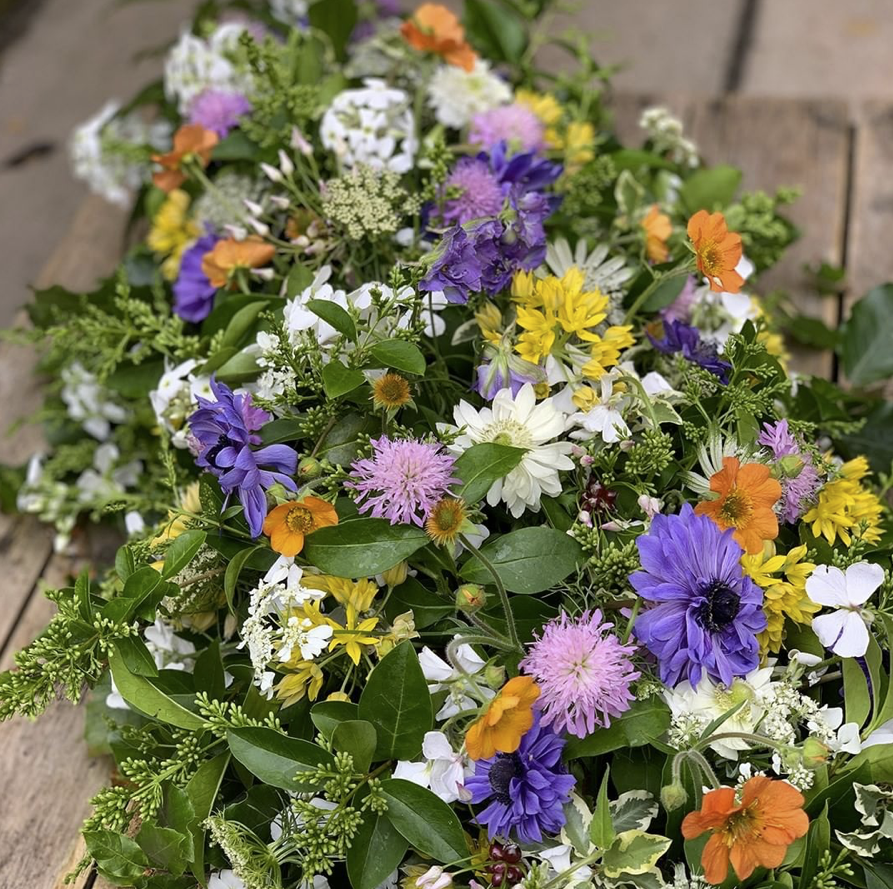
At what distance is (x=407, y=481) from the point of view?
57 cm

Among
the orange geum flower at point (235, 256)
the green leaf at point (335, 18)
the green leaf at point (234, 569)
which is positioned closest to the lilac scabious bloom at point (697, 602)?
the green leaf at point (234, 569)

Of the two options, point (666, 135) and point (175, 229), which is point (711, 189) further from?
point (175, 229)

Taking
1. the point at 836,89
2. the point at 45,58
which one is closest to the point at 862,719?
the point at 836,89

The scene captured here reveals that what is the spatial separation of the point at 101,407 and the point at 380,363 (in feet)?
1.44

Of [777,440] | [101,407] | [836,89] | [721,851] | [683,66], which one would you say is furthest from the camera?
[683,66]

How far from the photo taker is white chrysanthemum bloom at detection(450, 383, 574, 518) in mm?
607

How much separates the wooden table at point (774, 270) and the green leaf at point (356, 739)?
0.92 feet

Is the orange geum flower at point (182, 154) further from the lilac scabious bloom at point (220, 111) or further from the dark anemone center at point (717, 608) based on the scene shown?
the dark anemone center at point (717, 608)

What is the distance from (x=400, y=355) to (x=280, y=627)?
0.58 feet

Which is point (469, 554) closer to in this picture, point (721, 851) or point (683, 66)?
point (721, 851)

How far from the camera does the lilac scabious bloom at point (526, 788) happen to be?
548mm

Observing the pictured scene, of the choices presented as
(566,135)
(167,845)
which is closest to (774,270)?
(566,135)

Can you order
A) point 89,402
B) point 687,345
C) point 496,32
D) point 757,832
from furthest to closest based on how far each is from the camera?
point 496,32
point 89,402
point 687,345
point 757,832

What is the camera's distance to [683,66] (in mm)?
1615
